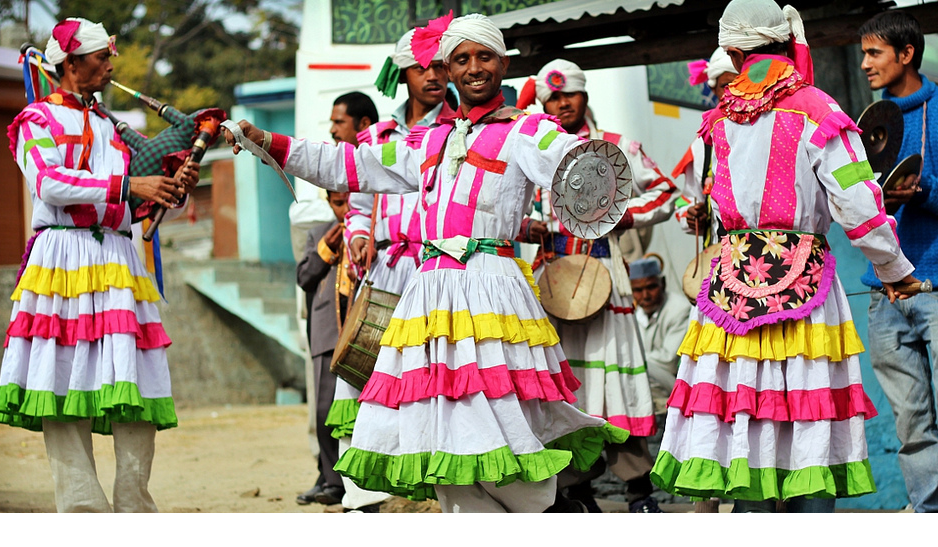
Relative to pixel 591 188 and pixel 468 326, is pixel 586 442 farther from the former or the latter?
pixel 591 188

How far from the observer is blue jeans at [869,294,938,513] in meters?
4.61

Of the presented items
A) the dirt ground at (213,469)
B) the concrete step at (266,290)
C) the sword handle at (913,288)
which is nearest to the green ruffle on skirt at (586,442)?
the sword handle at (913,288)

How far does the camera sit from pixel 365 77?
10.2 m

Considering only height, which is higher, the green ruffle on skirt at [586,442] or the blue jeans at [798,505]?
the green ruffle on skirt at [586,442]

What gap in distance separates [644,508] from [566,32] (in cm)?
275

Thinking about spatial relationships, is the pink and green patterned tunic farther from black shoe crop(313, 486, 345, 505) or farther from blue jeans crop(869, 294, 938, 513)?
black shoe crop(313, 486, 345, 505)

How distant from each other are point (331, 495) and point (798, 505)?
3073 millimetres

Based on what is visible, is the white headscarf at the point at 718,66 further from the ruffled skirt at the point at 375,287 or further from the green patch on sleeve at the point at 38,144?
the green patch on sleeve at the point at 38,144

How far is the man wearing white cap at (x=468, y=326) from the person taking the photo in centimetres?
385

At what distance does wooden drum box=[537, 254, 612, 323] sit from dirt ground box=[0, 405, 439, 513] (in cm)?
147

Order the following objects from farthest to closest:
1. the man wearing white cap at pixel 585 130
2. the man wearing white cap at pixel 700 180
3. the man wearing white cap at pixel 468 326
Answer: the man wearing white cap at pixel 585 130 < the man wearing white cap at pixel 700 180 < the man wearing white cap at pixel 468 326

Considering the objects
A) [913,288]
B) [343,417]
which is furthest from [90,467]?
[913,288]

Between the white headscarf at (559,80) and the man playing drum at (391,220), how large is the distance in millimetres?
587

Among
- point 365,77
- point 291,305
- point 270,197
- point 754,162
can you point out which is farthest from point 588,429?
point 270,197
